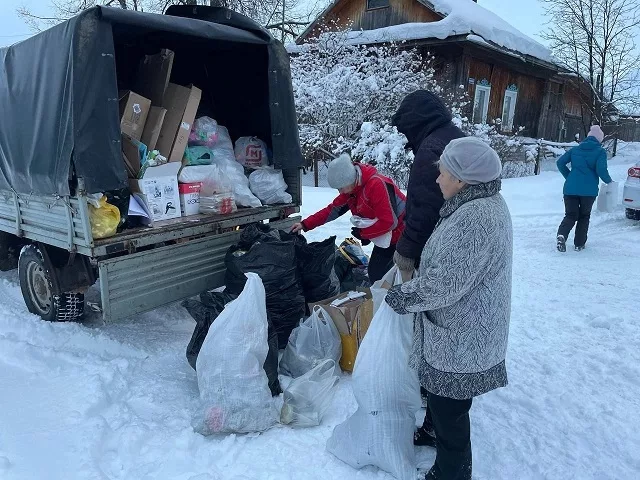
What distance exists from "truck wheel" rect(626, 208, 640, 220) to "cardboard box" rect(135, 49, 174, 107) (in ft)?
23.6

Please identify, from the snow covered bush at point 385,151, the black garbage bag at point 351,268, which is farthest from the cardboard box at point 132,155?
the snow covered bush at point 385,151

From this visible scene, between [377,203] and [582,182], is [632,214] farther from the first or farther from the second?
[377,203]

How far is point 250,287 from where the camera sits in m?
2.84

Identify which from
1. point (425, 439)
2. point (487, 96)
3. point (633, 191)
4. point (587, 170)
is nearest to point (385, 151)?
point (633, 191)

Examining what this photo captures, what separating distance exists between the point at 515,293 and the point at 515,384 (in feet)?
6.06

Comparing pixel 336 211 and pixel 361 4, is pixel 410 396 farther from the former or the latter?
pixel 361 4

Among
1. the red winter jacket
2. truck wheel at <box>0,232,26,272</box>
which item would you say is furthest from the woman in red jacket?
truck wheel at <box>0,232,26,272</box>

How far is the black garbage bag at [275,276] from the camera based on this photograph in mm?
3348

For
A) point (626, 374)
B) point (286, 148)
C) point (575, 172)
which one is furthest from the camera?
point (575, 172)

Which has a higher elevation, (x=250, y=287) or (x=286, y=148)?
(x=286, y=148)

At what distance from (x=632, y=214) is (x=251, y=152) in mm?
6426

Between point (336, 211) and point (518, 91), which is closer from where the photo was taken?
point (336, 211)

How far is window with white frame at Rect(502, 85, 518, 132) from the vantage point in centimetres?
1761

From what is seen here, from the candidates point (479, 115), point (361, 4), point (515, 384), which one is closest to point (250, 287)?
point (515, 384)
